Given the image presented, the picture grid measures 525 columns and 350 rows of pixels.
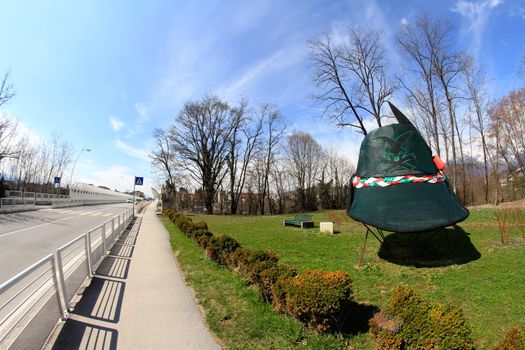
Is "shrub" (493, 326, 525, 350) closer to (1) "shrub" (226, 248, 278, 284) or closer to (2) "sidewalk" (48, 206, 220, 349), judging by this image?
(2) "sidewalk" (48, 206, 220, 349)

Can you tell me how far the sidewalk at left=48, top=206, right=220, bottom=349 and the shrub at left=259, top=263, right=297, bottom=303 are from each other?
1.15 metres

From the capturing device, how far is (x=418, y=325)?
131 inches

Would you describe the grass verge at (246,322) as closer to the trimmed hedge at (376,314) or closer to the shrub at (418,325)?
the trimmed hedge at (376,314)

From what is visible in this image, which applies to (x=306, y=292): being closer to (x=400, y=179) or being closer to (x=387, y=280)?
(x=387, y=280)

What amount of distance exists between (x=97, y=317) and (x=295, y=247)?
705cm

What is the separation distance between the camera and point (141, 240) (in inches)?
527

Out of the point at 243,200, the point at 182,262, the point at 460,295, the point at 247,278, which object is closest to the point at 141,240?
the point at 182,262

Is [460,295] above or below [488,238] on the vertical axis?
below

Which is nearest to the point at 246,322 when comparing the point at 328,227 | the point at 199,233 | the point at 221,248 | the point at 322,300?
the point at 322,300

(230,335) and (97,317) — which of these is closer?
(230,335)

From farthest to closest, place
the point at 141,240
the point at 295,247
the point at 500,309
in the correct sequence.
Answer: the point at 141,240
the point at 295,247
the point at 500,309

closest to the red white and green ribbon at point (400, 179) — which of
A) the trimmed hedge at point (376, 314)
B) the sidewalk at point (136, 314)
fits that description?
the trimmed hedge at point (376, 314)

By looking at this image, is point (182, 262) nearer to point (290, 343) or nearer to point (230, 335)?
point (230, 335)

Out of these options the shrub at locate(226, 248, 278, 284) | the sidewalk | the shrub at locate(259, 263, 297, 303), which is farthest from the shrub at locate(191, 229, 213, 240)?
the shrub at locate(259, 263, 297, 303)
